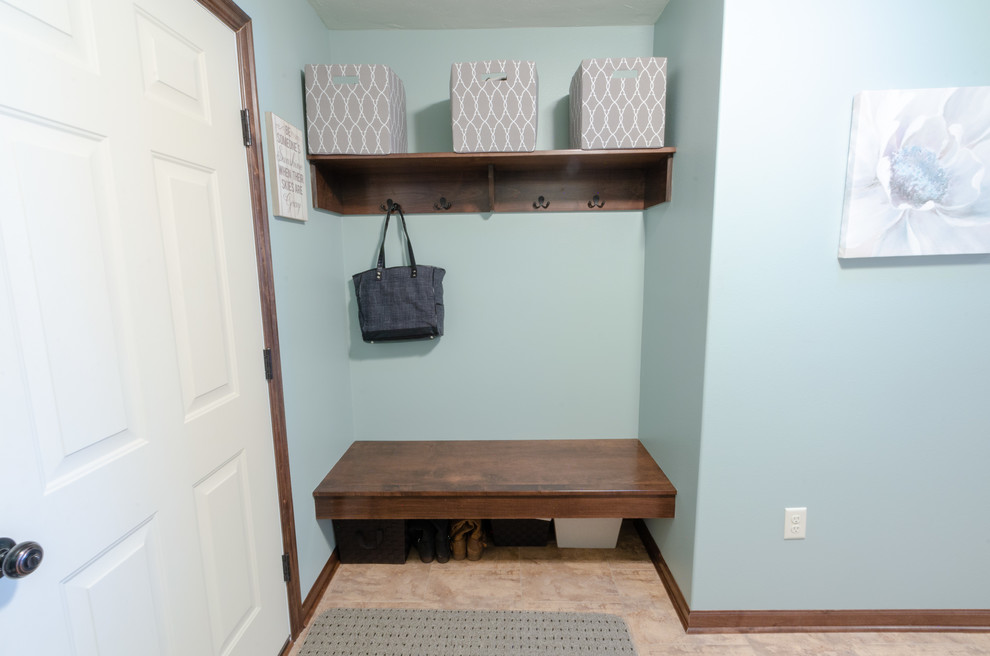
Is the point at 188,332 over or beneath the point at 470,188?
beneath

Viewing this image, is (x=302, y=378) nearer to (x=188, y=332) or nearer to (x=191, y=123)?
(x=188, y=332)

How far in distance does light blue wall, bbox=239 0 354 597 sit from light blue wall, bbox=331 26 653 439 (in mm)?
168

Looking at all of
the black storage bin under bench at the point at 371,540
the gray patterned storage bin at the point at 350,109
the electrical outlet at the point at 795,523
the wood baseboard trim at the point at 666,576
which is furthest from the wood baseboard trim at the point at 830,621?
the gray patterned storage bin at the point at 350,109

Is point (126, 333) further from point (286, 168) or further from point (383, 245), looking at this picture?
point (383, 245)

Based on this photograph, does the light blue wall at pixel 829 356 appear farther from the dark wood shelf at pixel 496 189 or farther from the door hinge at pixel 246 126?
the door hinge at pixel 246 126

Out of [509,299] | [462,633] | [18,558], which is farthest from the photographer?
[509,299]

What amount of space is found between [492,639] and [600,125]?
1.93 metres

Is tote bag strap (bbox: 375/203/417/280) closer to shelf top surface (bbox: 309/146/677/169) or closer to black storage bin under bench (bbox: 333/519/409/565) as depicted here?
shelf top surface (bbox: 309/146/677/169)

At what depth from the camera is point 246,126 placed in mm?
1306

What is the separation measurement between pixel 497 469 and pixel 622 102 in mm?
1534

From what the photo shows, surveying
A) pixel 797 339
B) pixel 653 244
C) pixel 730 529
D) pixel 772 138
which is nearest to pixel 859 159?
pixel 772 138

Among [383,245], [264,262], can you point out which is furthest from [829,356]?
[264,262]

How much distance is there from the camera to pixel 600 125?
1.67 metres

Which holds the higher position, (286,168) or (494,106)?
(494,106)
